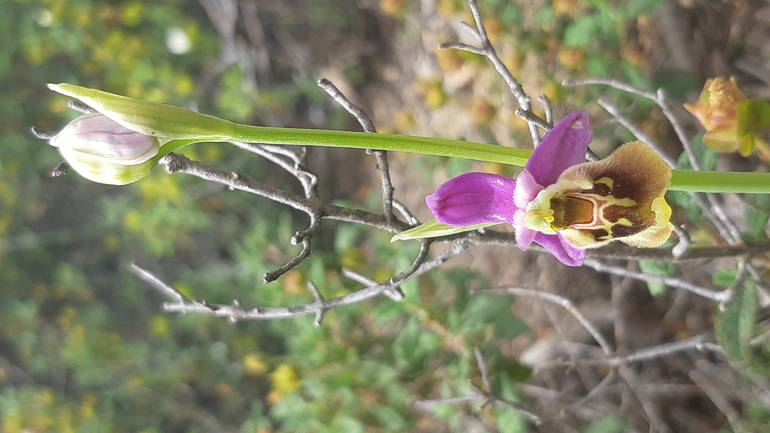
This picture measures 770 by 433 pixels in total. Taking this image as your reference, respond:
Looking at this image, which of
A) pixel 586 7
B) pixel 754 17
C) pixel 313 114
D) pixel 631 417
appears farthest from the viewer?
pixel 313 114

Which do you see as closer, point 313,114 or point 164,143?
point 164,143

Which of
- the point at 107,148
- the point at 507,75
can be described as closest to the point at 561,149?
the point at 507,75

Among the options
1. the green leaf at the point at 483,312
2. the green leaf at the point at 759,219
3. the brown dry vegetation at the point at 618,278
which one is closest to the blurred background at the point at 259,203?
the brown dry vegetation at the point at 618,278

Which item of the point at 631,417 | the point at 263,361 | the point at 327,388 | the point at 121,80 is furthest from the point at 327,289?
the point at 121,80

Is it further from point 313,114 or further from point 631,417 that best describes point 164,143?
point 313,114

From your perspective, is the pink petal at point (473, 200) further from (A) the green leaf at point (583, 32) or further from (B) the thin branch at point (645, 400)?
(B) the thin branch at point (645, 400)

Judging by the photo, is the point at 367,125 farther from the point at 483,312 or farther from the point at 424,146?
the point at 483,312
